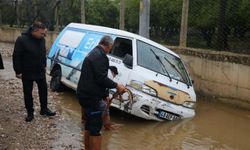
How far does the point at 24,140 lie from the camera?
22.7 feet

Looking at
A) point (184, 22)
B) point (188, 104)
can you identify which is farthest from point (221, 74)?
point (188, 104)

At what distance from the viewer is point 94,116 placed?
5918mm

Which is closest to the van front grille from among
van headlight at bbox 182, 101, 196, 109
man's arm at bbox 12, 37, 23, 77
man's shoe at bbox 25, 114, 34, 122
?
van headlight at bbox 182, 101, 196, 109

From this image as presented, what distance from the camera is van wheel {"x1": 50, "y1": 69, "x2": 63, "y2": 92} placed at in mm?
11070

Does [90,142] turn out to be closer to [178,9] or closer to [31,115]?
[31,115]

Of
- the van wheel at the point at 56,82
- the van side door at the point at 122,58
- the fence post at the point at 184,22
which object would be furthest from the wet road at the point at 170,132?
the fence post at the point at 184,22

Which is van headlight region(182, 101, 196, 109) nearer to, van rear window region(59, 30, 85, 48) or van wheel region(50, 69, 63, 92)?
van rear window region(59, 30, 85, 48)

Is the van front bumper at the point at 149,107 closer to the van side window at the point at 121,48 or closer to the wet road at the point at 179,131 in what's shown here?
the wet road at the point at 179,131

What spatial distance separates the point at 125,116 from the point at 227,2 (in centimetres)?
440

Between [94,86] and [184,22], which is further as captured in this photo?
[184,22]

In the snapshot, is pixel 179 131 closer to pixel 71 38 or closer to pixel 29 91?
pixel 29 91

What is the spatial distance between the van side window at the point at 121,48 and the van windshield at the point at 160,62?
0.25 m

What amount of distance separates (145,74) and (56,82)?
356cm

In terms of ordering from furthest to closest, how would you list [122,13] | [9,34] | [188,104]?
[9,34], [122,13], [188,104]
